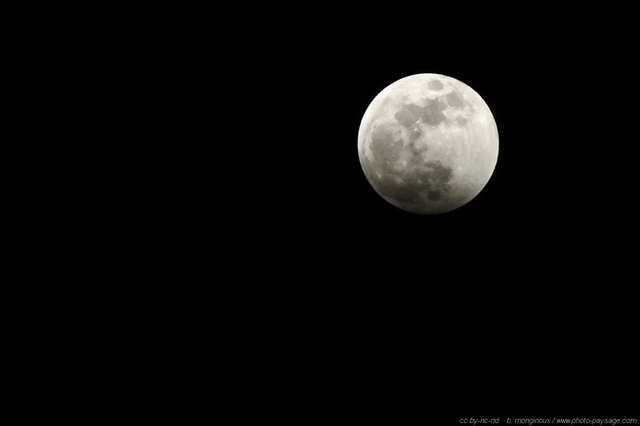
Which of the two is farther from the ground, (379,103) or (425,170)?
(379,103)

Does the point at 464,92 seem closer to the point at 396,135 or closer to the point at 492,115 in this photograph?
the point at 492,115

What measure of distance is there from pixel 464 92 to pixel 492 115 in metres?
0.41

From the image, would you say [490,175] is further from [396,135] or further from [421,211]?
[396,135]

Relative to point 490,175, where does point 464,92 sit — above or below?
above

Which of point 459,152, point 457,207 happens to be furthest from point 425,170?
point 457,207

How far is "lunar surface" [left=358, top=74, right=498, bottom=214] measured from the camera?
4.57 m

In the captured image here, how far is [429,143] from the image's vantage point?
4.54m

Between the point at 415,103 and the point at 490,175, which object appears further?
the point at 490,175

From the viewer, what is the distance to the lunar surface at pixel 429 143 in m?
4.57

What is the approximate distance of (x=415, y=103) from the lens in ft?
15.3

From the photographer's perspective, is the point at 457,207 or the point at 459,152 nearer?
the point at 459,152

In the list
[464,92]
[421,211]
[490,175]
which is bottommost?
[421,211]

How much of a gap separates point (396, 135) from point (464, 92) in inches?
32.3

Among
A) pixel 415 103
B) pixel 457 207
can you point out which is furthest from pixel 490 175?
pixel 415 103
